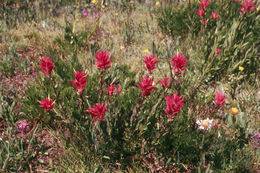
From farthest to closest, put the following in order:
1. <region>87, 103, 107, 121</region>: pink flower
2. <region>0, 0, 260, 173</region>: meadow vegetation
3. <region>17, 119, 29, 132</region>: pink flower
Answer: <region>17, 119, 29, 132</region>: pink flower → <region>0, 0, 260, 173</region>: meadow vegetation → <region>87, 103, 107, 121</region>: pink flower

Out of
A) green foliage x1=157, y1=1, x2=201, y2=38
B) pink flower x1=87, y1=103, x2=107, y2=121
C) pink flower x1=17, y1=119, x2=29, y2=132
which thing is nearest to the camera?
pink flower x1=87, y1=103, x2=107, y2=121

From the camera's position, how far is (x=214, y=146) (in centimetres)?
168

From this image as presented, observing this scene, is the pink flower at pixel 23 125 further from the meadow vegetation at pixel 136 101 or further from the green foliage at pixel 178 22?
the green foliage at pixel 178 22

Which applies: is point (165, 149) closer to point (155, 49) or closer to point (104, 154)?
point (104, 154)

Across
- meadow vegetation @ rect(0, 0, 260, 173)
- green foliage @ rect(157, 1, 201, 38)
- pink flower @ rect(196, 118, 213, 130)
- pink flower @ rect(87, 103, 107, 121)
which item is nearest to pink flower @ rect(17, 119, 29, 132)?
meadow vegetation @ rect(0, 0, 260, 173)

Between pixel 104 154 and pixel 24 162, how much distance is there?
0.73m

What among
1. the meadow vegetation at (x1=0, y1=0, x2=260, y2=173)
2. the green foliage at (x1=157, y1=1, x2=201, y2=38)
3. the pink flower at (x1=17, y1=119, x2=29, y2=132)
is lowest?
the pink flower at (x1=17, y1=119, x2=29, y2=132)

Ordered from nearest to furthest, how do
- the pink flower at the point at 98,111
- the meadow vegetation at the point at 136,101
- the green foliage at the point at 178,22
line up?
the pink flower at the point at 98,111 → the meadow vegetation at the point at 136,101 → the green foliage at the point at 178,22

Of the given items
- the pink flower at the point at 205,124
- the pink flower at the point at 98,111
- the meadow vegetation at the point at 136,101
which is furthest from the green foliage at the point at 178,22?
the pink flower at the point at 98,111

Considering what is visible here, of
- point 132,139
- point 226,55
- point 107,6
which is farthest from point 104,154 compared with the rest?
point 107,6

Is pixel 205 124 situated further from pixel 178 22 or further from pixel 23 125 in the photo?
pixel 178 22

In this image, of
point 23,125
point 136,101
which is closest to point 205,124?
point 136,101

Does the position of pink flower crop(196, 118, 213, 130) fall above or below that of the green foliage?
below

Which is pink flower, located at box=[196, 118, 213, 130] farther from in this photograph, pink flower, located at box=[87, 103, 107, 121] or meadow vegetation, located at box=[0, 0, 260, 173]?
pink flower, located at box=[87, 103, 107, 121]
